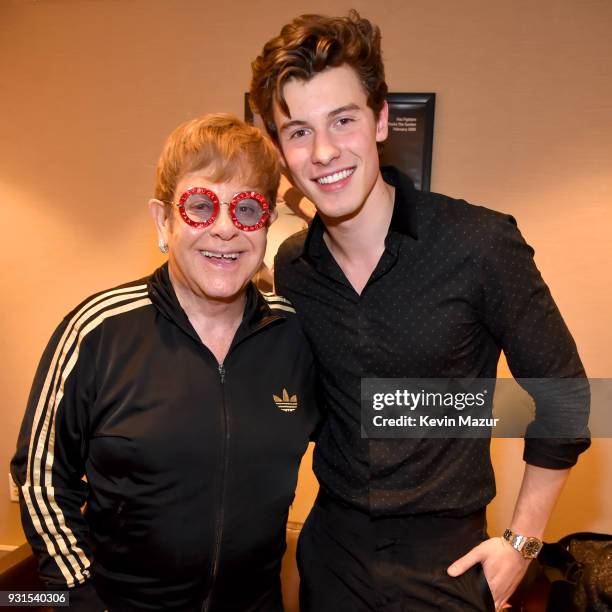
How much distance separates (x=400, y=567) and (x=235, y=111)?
8.24 ft

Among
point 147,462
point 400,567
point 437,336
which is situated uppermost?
point 437,336

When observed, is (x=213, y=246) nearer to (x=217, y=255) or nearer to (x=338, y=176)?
(x=217, y=255)

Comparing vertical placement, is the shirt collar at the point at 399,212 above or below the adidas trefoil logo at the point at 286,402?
above

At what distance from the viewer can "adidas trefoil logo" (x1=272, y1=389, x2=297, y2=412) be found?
1.58 metres

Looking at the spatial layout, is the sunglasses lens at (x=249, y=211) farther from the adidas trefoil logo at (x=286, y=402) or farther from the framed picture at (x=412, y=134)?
the framed picture at (x=412, y=134)

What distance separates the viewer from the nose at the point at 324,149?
1483 millimetres

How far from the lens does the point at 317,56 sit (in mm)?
1491

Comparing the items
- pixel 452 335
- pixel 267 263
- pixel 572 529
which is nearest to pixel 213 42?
pixel 267 263

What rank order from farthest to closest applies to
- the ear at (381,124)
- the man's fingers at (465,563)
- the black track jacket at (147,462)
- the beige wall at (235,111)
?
the beige wall at (235,111)
the ear at (381,124)
the man's fingers at (465,563)
the black track jacket at (147,462)

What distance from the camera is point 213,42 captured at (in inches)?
124

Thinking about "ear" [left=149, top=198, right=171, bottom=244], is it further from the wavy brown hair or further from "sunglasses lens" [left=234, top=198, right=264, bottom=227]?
the wavy brown hair

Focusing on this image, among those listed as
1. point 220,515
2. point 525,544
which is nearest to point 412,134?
point 525,544

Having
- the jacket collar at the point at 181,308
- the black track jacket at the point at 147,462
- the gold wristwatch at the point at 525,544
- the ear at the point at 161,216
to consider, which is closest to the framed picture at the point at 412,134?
the jacket collar at the point at 181,308

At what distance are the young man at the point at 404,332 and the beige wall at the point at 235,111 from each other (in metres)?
1.52
